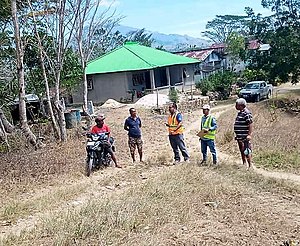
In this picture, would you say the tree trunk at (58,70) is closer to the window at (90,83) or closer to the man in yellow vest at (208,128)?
the man in yellow vest at (208,128)

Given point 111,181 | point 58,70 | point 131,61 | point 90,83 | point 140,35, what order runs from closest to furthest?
point 111,181 → point 58,70 → point 131,61 → point 90,83 → point 140,35

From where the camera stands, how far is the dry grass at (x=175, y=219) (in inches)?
214

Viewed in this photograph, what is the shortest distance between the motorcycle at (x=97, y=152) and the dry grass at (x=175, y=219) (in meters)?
2.42

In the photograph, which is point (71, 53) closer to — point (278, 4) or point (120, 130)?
point (120, 130)

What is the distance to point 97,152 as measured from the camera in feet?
33.6

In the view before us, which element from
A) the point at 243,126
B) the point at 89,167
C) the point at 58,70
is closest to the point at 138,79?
the point at 58,70

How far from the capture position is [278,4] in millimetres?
30453

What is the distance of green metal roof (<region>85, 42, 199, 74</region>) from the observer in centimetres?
3178

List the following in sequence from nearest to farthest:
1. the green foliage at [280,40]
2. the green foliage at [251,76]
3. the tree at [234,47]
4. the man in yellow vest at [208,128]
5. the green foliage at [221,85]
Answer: the man in yellow vest at [208,128]
the green foliage at [280,40]
the green foliage at [221,85]
the green foliage at [251,76]
the tree at [234,47]

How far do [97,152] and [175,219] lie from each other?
444cm

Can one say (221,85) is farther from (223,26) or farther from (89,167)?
(223,26)

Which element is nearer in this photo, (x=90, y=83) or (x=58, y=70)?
(x=58, y=70)

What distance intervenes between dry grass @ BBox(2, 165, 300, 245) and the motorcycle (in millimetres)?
2416

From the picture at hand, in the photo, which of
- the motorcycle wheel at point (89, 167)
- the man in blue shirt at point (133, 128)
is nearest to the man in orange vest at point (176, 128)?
the man in blue shirt at point (133, 128)
